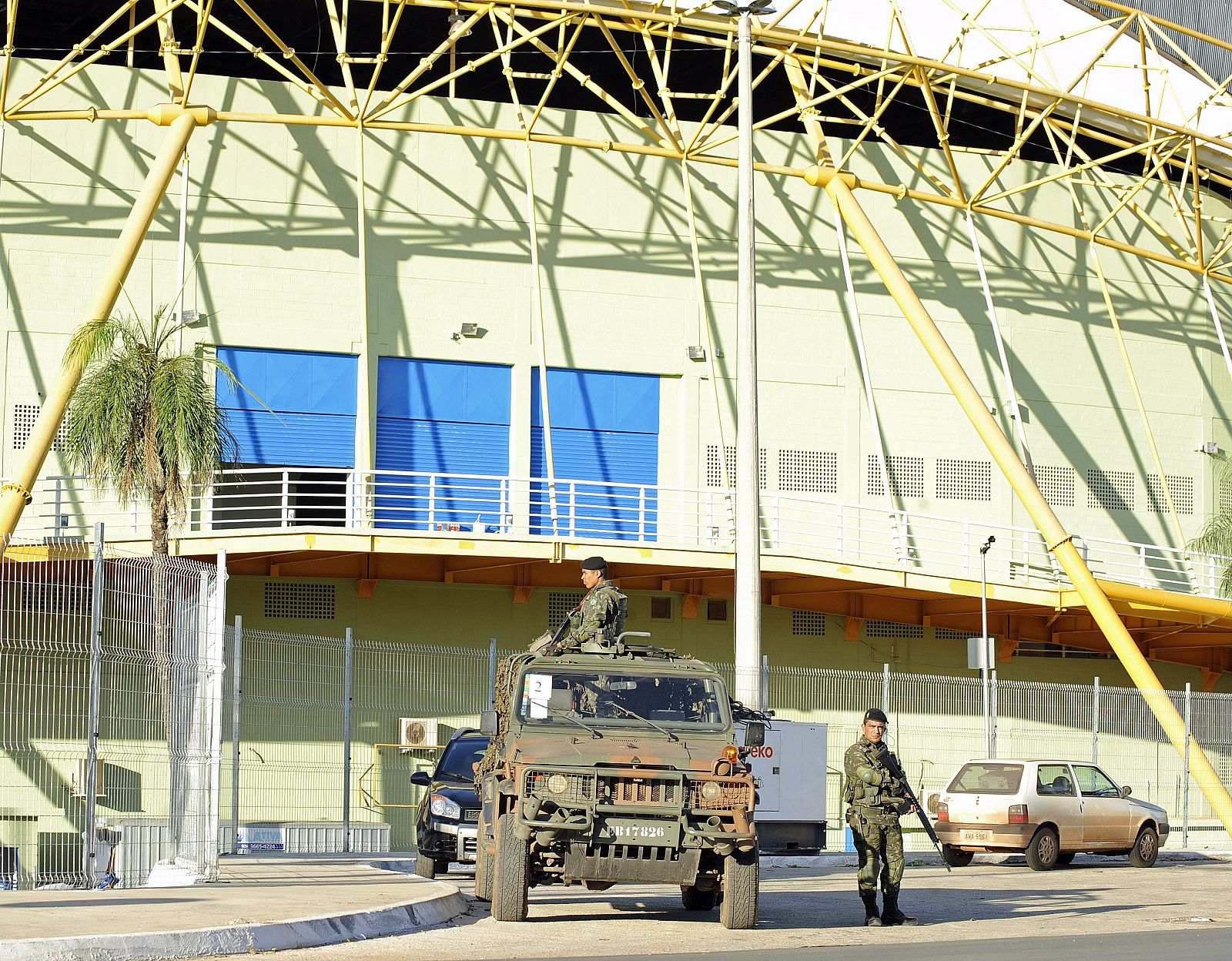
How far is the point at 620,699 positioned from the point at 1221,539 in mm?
24301

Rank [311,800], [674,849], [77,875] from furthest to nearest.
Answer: [311,800] → [77,875] → [674,849]

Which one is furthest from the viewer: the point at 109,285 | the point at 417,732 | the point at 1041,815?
the point at 417,732

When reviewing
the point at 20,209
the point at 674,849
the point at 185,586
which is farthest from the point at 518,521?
the point at 674,849

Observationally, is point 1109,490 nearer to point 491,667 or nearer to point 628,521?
point 628,521

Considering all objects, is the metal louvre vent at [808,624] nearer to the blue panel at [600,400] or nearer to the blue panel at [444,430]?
the blue panel at [600,400]

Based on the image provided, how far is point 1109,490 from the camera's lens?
116ft

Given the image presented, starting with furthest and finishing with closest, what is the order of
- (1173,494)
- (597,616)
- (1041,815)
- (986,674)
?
(1173,494) → (986,674) → (1041,815) → (597,616)

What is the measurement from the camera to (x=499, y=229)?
32188 millimetres

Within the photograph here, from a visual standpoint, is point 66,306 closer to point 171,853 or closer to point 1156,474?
point 171,853

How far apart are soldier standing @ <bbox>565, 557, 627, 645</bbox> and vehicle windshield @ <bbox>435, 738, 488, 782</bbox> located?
4657 mm

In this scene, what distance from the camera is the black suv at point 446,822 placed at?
17.2 meters

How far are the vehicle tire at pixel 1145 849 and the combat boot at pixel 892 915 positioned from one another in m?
11.2

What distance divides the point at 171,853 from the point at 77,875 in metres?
0.82

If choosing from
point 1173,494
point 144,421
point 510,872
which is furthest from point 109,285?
point 1173,494
